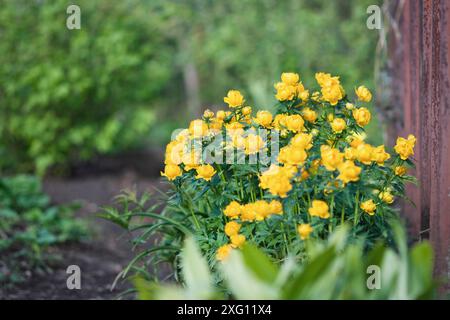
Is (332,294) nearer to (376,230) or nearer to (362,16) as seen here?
(376,230)

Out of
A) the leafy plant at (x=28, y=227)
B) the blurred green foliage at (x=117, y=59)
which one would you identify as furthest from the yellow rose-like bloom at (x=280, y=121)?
the blurred green foliage at (x=117, y=59)

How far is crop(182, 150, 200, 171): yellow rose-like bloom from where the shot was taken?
8.86 feet

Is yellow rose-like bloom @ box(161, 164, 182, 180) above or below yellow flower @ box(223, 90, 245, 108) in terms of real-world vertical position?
below

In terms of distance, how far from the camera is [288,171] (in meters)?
2.38

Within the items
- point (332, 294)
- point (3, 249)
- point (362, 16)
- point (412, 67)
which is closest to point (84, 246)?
point (3, 249)

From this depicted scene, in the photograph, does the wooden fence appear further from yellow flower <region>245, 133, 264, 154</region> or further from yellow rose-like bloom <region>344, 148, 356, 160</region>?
yellow flower <region>245, 133, 264, 154</region>

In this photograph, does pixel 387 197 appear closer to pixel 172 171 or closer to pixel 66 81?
pixel 172 171

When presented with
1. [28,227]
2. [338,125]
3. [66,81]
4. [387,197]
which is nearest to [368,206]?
[387,197]

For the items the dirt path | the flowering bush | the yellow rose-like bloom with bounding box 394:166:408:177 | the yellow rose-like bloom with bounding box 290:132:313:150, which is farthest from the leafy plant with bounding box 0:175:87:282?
the yellow rose-like bloom with bounding box 394:166:408:177

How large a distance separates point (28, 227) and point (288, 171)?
10.4 feet

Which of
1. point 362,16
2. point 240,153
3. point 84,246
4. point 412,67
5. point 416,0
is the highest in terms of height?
point 362,16

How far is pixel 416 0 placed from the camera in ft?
11.8

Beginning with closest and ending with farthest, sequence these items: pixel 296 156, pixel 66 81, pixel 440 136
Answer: pixel 296 156 < pixel 440 136 < pixel 66 81

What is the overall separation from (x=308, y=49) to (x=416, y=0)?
4.20m
